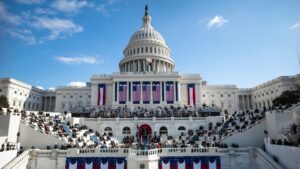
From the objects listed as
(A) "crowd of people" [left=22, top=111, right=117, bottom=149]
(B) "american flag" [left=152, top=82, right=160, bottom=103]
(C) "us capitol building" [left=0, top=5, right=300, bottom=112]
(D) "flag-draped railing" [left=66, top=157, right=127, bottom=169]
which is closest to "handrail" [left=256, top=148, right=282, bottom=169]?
(D) "flag-draped railing" [left=66, top=157, right=127, bottom=169]

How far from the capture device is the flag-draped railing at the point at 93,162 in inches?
1412

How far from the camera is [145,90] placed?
81.5m

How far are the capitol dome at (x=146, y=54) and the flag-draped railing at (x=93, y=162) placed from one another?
64731mm

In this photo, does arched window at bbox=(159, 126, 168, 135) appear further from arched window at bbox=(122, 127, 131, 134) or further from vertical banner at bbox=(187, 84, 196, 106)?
vertical banner at bbox=(187, 84, 196, 106)

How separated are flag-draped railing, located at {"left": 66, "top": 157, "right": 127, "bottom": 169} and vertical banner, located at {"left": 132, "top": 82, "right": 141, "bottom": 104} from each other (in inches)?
1739

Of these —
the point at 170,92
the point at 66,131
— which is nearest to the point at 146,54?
the point at 170,92

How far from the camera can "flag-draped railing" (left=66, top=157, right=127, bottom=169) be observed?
3588 cm

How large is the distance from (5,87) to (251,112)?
275 ft

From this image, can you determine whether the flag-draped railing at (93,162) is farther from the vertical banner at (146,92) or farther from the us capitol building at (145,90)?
the vertical banner at (146,92)

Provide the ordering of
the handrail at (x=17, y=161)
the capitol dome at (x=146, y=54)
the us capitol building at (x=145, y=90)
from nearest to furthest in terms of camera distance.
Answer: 1. the handrail at (x=17, y=161)
2. the us capitol building at (x=145, y=90)
3. the capitol dome at (x=146, y=54)

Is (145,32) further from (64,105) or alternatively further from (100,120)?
(100,120)

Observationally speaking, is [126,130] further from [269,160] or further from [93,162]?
[269,160]

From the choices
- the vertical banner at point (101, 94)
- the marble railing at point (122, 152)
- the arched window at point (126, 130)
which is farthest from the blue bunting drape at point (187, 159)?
the vertical banner at point (101, 94)

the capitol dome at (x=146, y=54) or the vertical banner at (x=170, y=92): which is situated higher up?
the capitol dome at (x=146, y=54)
